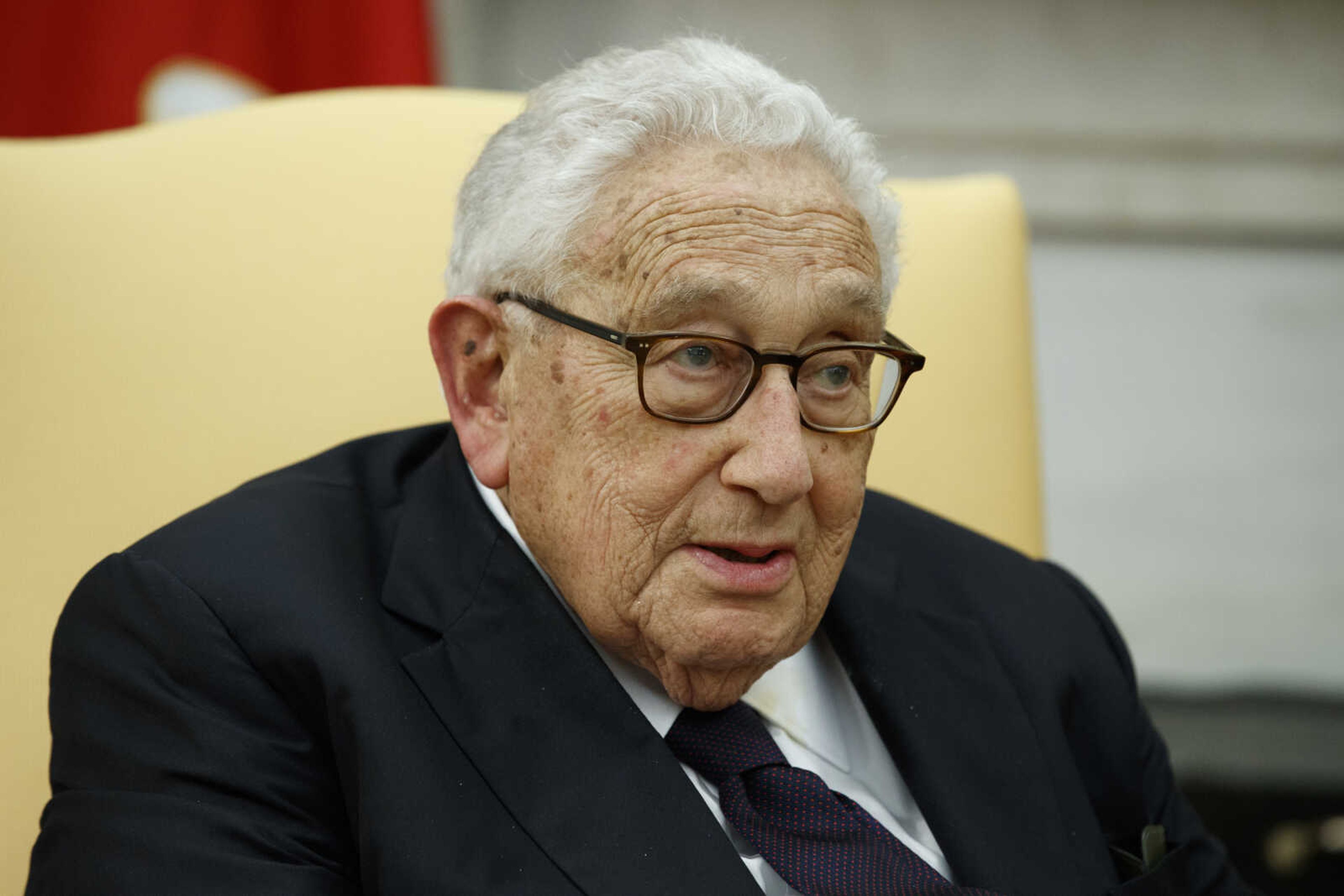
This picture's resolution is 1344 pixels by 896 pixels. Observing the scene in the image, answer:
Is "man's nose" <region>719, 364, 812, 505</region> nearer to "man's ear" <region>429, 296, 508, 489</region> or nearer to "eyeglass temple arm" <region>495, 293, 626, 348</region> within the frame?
"eyeglass temple arm" <region>495, 293, 626, 348</region>

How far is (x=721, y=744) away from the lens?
5.02 feet

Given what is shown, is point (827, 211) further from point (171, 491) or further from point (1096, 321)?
point (1096, 321)

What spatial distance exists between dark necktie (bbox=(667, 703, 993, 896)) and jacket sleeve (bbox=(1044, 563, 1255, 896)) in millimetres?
500

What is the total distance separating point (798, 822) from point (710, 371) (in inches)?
21.6

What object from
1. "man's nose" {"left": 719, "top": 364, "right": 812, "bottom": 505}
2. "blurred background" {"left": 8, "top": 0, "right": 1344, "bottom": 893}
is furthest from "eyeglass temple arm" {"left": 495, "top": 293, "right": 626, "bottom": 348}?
"blurred background" {"left": 8, "top": 0, "right": 1344, "bottom": 893}

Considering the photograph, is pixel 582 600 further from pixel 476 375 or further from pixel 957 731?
pixel 957 731

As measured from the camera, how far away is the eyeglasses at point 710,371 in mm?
1402

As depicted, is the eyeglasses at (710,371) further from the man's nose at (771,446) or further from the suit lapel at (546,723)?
the suit lapel at (546,723)

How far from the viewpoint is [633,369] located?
142 centimetres

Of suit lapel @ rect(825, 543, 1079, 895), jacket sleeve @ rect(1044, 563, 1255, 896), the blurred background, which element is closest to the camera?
suit lapel @ rect(825, 543, 1079, 895)

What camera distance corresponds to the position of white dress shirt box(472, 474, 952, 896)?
1.57 m

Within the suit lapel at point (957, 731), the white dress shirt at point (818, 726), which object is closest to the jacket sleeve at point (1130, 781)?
the suit lapel at point (957, 731)

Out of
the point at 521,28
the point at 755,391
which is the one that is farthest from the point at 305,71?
the point at 755,391

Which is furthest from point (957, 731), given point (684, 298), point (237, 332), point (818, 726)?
point (237, 332)
